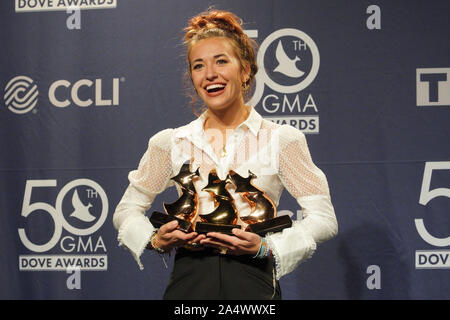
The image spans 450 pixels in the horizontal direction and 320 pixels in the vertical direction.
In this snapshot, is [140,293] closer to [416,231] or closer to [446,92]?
[416,231]

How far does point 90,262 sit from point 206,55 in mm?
1472

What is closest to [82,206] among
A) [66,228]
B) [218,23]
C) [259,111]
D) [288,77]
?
[66,228]

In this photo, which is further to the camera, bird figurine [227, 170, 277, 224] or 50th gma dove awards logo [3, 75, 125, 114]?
50th gma dove awards logo [3, 75, 125, 114]

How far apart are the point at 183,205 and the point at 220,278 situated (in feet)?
0.73

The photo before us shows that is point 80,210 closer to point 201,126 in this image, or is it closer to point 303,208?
point 201,126

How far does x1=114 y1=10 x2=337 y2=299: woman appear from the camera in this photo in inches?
54.3

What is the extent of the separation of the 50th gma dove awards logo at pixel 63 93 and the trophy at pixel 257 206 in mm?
1364

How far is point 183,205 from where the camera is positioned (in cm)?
145

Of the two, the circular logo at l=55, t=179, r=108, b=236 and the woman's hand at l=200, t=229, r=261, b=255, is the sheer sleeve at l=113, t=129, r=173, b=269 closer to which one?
the woman's hand at l=200, t=229, r=261, b=255

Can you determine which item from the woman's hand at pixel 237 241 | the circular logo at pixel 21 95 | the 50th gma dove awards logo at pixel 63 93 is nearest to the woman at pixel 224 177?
the woman's hand at pixel 237 241

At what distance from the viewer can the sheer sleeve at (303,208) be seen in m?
1.39

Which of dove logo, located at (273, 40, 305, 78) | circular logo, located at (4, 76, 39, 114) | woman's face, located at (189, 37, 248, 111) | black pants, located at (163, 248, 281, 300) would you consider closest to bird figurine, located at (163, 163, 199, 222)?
black pants, located at (163, 248, 281, 300)

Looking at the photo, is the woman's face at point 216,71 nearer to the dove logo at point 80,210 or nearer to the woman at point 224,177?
the woman at point 224,177

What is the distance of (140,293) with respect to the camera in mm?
2568
